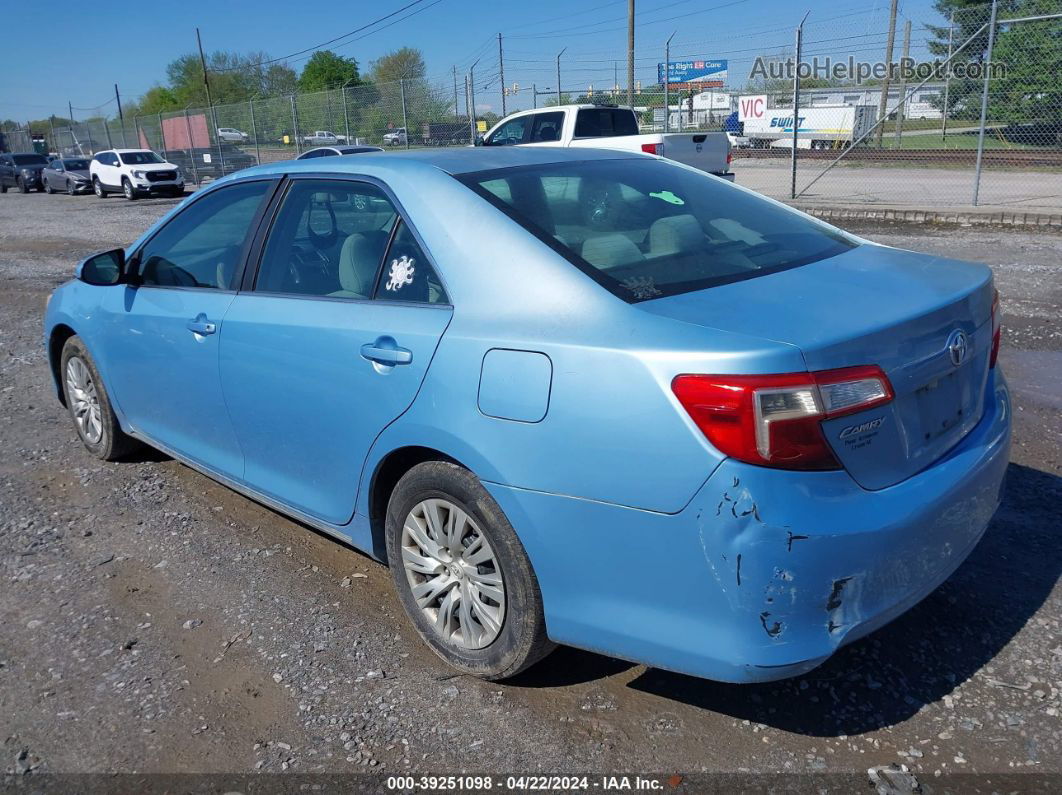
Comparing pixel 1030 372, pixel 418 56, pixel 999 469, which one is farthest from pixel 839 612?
pixel 418 56

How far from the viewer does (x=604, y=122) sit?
638 inches

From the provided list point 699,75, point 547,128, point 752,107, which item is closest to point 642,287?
point 547,128

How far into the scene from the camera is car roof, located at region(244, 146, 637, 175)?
324 cm

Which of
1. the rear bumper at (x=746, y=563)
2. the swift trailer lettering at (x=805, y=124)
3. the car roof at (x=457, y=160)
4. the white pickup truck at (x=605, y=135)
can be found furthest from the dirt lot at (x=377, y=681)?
the swift trailer lettering at (x=805, y=124)

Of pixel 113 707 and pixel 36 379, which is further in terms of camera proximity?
pixel 36 379

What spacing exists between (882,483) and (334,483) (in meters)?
1.89

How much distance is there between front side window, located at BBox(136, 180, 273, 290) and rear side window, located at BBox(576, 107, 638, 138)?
12.2m

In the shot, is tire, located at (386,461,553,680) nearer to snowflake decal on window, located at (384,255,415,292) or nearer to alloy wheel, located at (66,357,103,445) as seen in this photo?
snowflake decal on window, located at (384,255,415,292)

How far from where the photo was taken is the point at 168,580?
12.4ft

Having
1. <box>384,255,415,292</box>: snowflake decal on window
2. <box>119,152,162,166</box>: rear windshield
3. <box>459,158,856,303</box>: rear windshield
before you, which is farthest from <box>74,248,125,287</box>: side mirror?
<box>119,152,162,166</box>: rear windshield

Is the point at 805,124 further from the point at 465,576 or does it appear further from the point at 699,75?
the point at 465,576

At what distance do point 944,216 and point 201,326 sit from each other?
1254cm

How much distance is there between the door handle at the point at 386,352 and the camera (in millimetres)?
2883

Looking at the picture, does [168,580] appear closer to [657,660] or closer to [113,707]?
[113,707]
